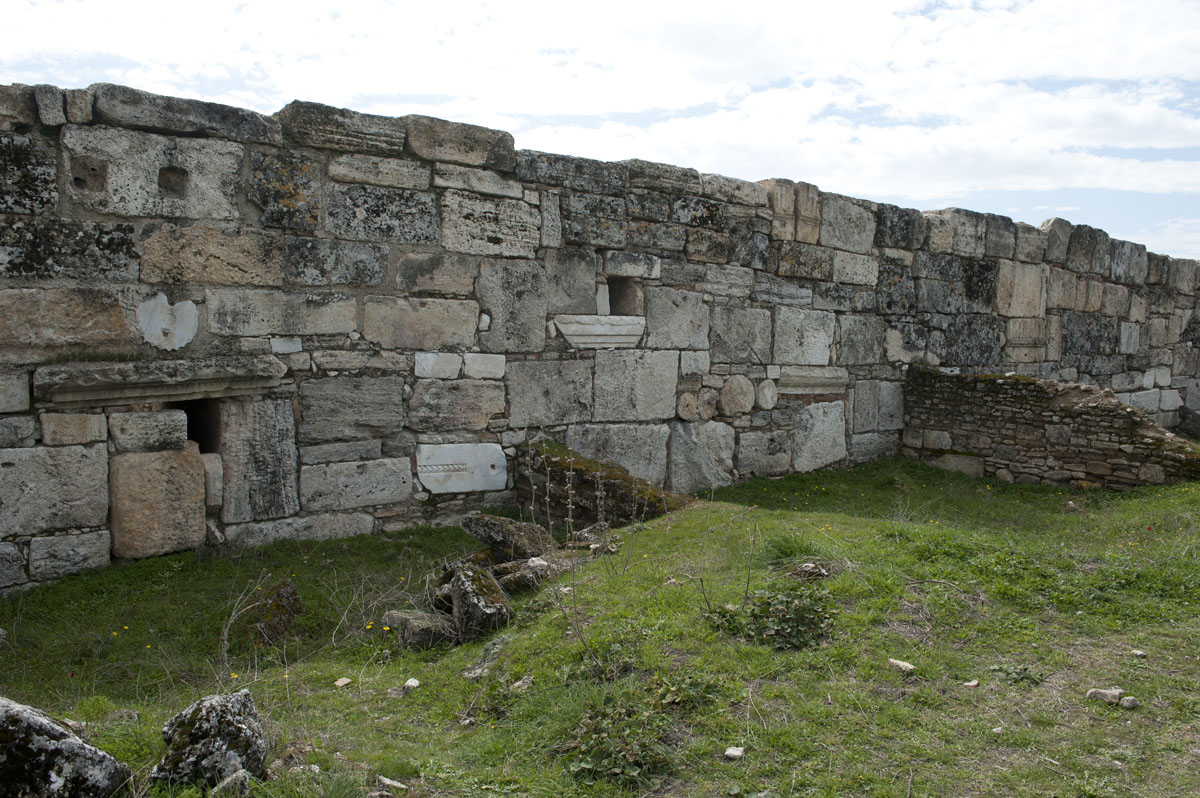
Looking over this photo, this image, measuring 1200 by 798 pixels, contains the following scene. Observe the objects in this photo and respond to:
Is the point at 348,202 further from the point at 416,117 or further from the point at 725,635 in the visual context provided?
the point at 725,635

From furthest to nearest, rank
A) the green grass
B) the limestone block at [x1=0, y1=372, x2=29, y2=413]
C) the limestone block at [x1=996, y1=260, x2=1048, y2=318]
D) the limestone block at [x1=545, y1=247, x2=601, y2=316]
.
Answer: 1. the limestone block at [x1=996, y1=260, x2=1048, y2=318]
2. the limestone block at [x1=545, y1=247, x2=601, y2=316]
3. the limestone block at [x1=0, y1=372, x2=29, y2=413]
4. the green grass

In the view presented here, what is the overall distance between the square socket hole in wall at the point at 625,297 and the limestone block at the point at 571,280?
0.32m

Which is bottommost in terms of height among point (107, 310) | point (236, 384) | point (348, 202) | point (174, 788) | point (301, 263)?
point (174, 788)

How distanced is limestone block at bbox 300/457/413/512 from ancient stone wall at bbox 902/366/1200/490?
6.44 m

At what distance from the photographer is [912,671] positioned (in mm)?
3750

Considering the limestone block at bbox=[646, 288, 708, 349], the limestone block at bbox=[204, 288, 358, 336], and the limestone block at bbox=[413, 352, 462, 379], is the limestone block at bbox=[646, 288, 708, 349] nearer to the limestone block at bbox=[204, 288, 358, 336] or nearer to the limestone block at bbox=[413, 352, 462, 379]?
the limestone block at bbox=[413, 352, 462, 379]

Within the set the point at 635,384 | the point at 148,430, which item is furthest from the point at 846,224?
the point at 148,430

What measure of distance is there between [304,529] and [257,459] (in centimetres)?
65

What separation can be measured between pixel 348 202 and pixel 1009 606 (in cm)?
529

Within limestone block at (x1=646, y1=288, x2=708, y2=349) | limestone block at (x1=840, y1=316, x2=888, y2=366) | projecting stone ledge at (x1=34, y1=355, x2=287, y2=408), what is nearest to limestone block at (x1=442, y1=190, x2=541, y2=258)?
limestone block at (x1=646, y1=288, x2=708, y2=349)

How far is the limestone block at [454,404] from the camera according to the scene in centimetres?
695

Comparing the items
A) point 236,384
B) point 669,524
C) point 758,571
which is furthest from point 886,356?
point 236,384

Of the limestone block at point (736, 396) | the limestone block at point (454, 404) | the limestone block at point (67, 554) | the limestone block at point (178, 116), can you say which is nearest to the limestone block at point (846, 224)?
the limestone block at point (736, 396)

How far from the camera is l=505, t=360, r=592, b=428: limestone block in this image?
7.44 metres
